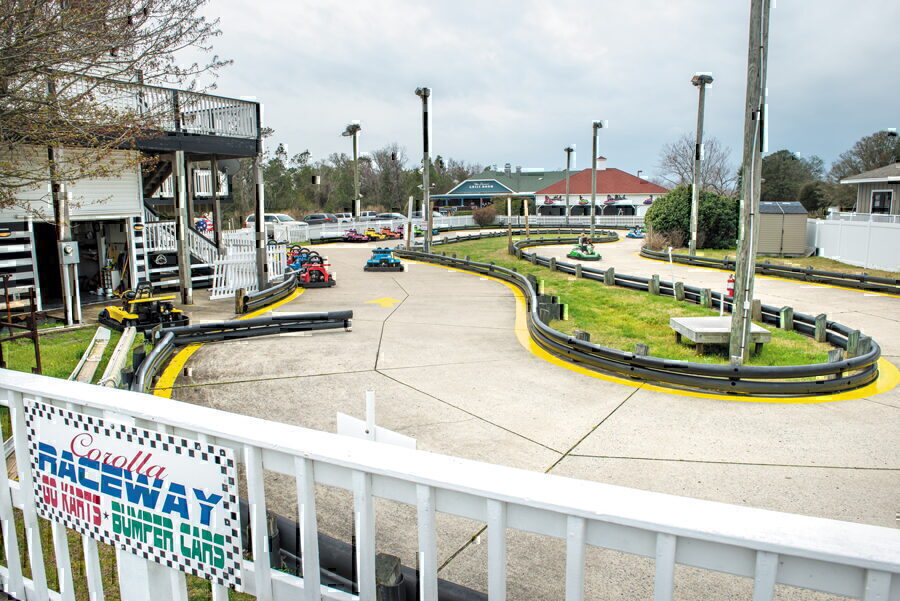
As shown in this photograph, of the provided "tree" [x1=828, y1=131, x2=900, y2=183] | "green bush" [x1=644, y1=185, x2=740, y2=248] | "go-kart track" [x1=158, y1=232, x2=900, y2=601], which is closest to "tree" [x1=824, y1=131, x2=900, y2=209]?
"tree" [x1=828, y1=131, x2=900, y2=183]

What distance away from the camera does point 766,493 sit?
20.1ft

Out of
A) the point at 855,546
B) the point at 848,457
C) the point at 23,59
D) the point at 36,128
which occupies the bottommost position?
the point at 848,457

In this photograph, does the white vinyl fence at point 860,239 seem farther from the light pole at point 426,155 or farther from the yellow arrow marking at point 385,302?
the yellow arrow marking at point 385,302

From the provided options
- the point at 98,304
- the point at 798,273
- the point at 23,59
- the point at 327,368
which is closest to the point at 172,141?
the point at 98,304

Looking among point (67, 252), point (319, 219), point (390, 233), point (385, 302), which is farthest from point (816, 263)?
point (319, 219)

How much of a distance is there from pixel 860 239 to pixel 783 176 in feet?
182

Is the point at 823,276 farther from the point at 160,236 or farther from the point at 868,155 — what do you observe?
the point at 868,155

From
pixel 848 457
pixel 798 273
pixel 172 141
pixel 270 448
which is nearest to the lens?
pixel 270 448

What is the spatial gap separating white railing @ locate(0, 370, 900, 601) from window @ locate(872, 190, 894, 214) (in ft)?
126

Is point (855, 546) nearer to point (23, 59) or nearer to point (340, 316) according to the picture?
point (23, 59)

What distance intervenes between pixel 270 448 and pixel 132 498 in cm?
73

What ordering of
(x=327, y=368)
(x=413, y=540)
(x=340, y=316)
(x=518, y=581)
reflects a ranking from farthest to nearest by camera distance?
(x=340, y=316) < (x=327, y=368) < (x=413, y=540) < (x=518, y=581)

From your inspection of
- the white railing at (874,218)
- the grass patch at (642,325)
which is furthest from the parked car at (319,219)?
the white railing at (874,218)

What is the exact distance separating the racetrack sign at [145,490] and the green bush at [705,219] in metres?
35.8
